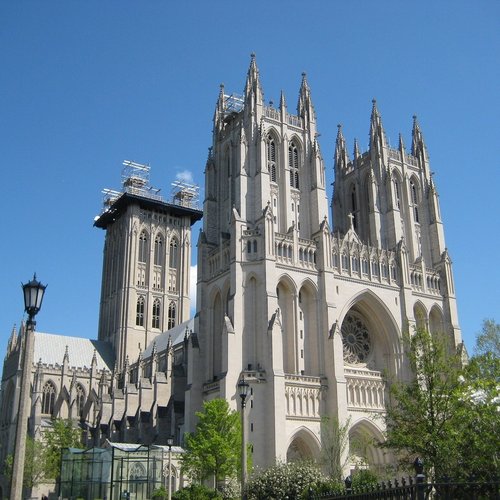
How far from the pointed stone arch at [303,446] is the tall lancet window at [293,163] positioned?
22113mm

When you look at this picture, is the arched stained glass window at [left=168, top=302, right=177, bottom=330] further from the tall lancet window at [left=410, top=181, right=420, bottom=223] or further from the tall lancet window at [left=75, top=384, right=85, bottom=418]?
the tall lancet window at [left=410, top=181, right=420, bottom=223]

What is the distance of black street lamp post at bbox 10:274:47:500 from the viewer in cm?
1404

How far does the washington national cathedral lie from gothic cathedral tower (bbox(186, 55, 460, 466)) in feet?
0.41

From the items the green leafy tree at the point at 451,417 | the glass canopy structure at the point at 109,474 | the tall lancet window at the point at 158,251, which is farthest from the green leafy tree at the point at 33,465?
the tall lancet window at the point at 158,251

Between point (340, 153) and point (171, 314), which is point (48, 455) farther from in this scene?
point (340, 153)

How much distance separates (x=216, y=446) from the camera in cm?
3991

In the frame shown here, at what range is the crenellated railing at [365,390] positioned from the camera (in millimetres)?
50375

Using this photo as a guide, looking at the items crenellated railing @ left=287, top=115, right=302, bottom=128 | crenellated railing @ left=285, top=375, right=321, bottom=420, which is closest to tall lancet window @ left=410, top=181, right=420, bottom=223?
crenellated railing @ left=287, top=115, right=302, bottom=128

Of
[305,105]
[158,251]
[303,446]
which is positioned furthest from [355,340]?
[158,251]

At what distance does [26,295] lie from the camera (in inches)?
585

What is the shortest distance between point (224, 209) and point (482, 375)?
108 feet

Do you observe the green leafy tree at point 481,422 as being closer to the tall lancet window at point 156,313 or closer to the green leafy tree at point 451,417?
the green leafy tree at point 451,417

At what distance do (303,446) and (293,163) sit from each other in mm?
25210

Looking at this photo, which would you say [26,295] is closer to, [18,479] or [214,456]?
[18,479]
